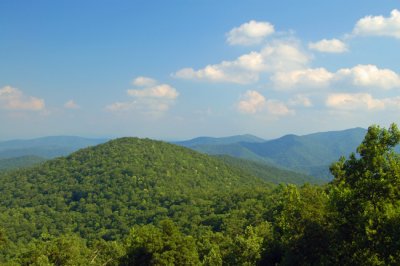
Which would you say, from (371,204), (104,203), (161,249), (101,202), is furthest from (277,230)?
(101,202)

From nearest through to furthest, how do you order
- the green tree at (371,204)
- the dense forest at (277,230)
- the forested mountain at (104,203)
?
the green tree at (371,204) → the dense forest at (277,230) → the forested mountain at (104,203)

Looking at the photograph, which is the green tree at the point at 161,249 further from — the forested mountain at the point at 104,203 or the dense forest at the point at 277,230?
the forested mountain at the point at 104,203

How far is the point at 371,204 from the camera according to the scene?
23.6 m

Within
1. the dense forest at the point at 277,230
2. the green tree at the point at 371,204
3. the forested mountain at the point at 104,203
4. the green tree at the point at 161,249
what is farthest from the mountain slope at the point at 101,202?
the green tree at the point at 371,204

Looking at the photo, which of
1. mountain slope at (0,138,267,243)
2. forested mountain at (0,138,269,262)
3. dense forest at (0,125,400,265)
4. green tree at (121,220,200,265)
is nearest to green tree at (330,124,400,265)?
dense forest at (0,125,400,265)

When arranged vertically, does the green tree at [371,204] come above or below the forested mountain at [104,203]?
above

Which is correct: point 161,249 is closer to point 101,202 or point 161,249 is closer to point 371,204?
point 371,204

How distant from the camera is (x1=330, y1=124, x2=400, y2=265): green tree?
22.0 m

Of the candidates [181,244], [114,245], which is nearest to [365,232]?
[181,244]

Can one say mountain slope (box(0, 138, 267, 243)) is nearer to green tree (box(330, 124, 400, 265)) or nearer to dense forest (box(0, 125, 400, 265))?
dense forest (box(0, 125, 400, 265))

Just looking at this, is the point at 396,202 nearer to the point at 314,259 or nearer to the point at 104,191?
the point at 314,259

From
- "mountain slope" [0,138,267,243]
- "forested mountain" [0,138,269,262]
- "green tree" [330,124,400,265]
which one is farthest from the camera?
"mountain slope" [0,138,267,243]

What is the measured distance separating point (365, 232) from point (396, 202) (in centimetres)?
314

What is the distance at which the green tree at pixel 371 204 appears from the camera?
22.0 meters
